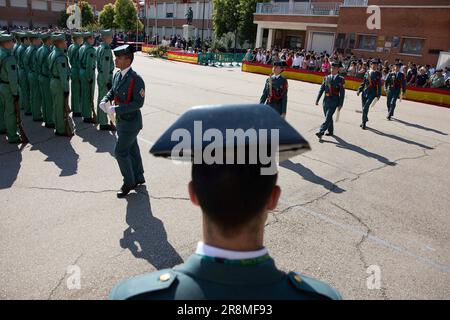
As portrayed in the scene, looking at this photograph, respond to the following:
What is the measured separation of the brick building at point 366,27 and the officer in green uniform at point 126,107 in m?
31.2

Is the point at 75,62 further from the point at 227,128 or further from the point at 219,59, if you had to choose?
the point at 219,59

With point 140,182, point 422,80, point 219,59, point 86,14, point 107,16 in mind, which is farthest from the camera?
point 86,14

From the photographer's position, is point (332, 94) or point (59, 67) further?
point (332, 94)

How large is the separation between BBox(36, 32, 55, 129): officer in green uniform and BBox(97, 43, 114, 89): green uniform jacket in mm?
1127

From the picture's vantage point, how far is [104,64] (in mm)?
8523

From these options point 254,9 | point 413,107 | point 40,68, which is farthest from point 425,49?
point 40,68

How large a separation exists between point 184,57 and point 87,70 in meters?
23.1

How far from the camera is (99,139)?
8.30m

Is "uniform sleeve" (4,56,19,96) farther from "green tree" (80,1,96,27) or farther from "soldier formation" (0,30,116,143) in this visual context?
"green tree" (80,1,96,27)

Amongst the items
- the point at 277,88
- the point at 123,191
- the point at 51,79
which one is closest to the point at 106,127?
the point at 51,79

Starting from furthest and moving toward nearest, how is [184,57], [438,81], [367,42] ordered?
[367,42], [184,57], [438,81]

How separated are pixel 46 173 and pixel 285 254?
4406 mm

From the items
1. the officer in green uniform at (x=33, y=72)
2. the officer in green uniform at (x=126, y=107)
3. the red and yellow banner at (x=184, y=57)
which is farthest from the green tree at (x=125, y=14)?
the officer in green uniform at (x=126, y=107)

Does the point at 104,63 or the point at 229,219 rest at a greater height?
the point at 104,63
